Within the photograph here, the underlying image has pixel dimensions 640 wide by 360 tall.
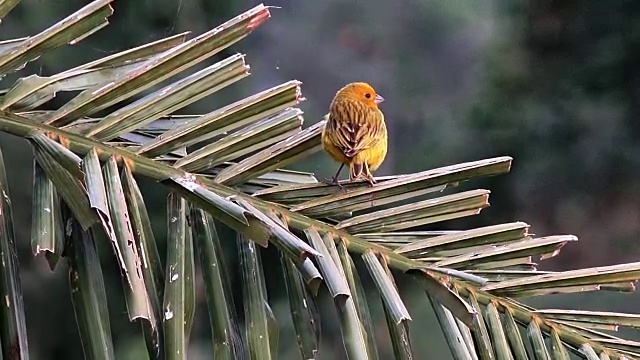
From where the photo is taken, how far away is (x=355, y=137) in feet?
2.81

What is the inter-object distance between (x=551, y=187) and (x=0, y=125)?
1.15 meters

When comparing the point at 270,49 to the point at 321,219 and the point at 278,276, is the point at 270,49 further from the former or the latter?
the point at 321,219

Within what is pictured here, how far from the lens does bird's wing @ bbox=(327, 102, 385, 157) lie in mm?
826

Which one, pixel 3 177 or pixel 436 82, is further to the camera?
pixel 436 82

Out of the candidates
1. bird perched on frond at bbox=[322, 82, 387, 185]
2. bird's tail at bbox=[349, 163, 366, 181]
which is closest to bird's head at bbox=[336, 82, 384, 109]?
bird perched on frond at bbox=[322, 82, 387, 185]

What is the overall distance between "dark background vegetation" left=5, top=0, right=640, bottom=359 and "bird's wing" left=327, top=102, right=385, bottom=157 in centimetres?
37

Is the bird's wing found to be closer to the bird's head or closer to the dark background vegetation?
the bird's head

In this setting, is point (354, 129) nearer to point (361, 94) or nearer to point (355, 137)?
point (355, 137)

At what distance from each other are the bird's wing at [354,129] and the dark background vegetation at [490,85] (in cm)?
37

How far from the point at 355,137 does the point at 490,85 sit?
0.61 metres

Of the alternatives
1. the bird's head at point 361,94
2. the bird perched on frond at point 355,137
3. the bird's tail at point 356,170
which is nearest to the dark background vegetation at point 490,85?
the bird's head at point 361,94

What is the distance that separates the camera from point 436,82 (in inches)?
54.2

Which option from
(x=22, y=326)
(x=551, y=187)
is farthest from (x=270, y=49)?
(x=22, y=326)

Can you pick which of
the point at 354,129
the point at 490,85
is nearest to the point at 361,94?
the point at 354,129
